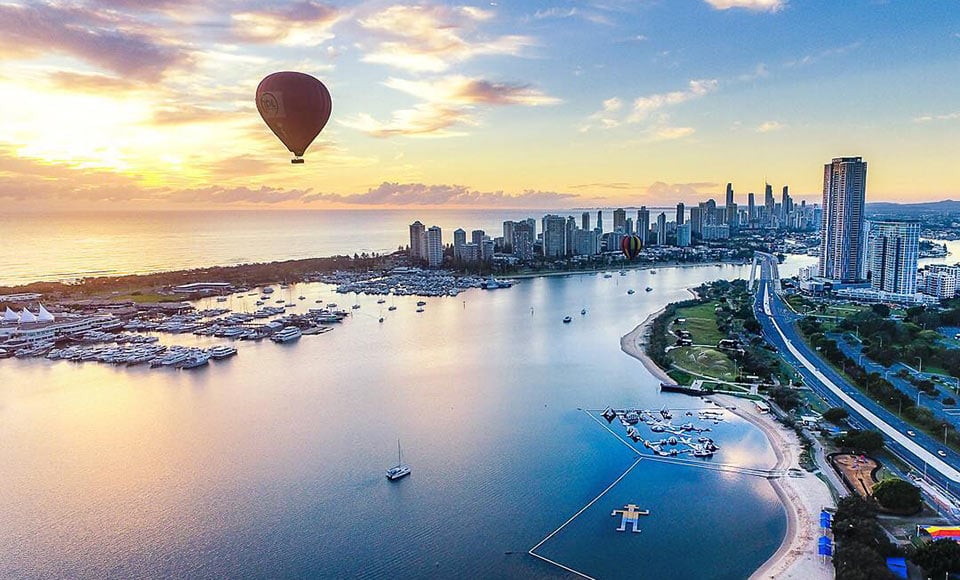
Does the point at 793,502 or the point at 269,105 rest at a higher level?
the point at 269,105

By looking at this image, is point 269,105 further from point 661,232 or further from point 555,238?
point 661,232

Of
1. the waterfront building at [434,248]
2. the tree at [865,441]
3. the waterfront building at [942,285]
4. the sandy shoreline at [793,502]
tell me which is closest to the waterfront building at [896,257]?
the waterfront building at [942,285]

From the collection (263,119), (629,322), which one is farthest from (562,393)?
(629,322)

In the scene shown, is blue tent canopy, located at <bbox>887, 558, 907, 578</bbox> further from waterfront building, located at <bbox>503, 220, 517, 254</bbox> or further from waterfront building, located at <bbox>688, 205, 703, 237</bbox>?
waterfront building, located at <bbox>688, 205, 703, 237</bbox>

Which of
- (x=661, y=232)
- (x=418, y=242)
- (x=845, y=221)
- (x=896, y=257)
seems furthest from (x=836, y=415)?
(x=661, y=232)

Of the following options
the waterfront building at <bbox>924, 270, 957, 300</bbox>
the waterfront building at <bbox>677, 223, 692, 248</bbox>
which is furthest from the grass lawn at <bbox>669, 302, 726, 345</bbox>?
the waterfront building at <bbox>677, 223, 692, 248</bbox>

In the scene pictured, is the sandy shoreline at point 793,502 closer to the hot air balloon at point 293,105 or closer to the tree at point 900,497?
the tree at point 900,497

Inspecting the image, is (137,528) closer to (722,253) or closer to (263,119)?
(263,119)
